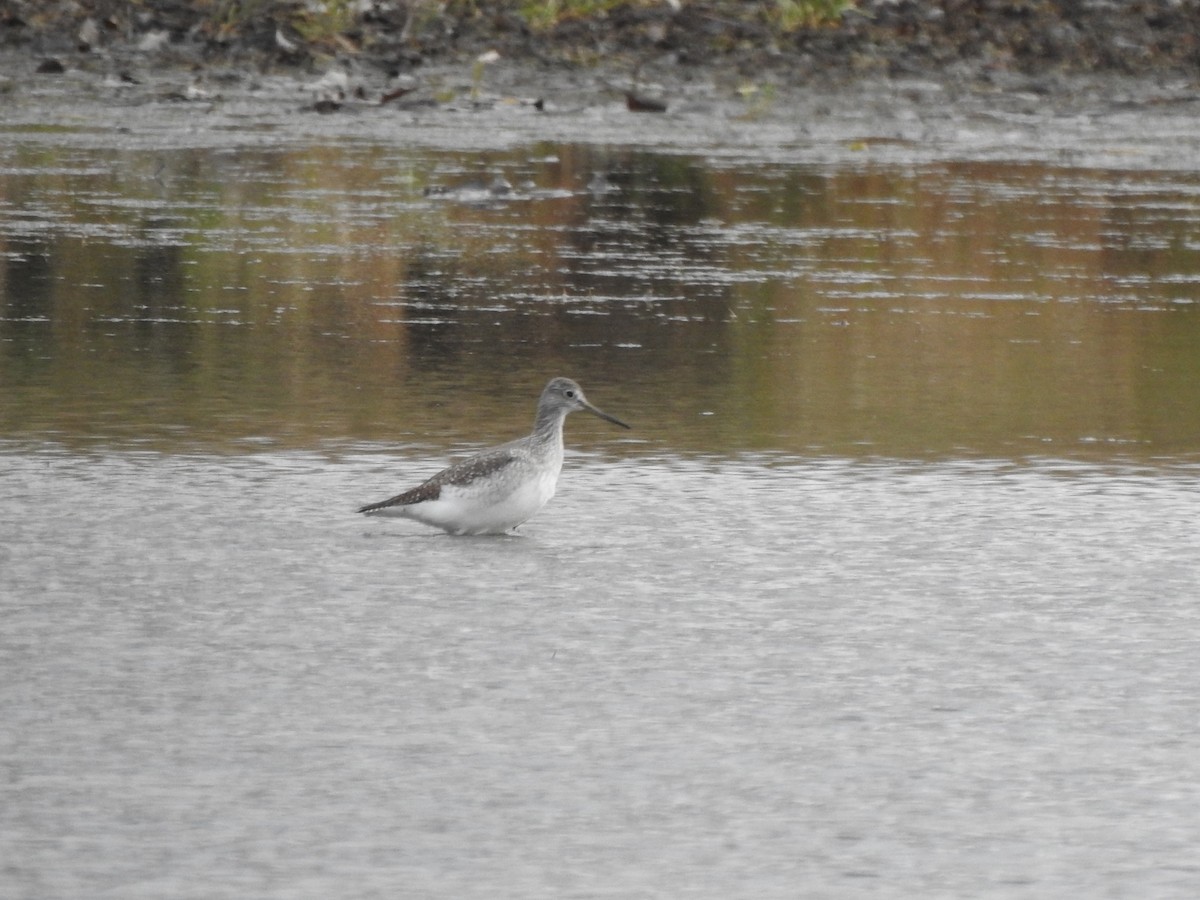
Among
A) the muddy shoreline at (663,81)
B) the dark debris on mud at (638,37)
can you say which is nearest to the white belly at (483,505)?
the muddy shoreline at (663,81)

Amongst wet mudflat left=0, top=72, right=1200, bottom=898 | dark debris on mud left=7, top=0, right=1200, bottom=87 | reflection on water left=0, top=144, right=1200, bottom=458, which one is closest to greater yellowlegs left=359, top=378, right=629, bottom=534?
wet mudflat left=0, top=72, right=1200, bottom=898

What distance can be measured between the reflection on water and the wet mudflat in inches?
1.9

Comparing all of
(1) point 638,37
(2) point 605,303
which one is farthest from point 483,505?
(1) point 638,37

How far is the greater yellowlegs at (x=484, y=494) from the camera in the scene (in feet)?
25.9

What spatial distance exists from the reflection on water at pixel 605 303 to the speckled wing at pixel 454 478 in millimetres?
1607

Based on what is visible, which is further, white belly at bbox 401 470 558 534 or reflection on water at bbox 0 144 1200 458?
reflection on water at bbox 0 144 1200 458

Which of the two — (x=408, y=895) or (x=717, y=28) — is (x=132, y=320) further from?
(x=717, y=28)

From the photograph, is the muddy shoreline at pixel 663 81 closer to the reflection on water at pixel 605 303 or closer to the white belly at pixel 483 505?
the reflection on water at pixel 605 303

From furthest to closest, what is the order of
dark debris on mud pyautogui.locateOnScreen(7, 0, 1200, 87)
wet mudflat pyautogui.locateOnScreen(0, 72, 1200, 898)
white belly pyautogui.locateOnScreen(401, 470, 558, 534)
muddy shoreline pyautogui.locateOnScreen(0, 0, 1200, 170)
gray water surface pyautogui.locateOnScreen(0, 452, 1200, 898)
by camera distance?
dark debris on mud pyautogui.locateOnScreen(7, 0, 1200, 87) < muddy shoreline pyautogui.locateOnScreen(0, 0, 1200, 170) < white belly pyautogui.locateOnScreen(401, 470, 558, 534) < wet mudflat pyautogui.locateOnScreen(0, 72, 1200, 898) < gray water surface pyautogui.locateOnScreen(0, 452, 1200, 898)

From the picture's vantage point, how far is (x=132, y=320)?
12164mm

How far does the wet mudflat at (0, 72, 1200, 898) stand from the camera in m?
5.00

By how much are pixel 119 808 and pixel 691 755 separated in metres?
1.23

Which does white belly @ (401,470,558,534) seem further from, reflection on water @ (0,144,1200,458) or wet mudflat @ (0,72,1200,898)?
reflection on water @ (0,144,1200,458)

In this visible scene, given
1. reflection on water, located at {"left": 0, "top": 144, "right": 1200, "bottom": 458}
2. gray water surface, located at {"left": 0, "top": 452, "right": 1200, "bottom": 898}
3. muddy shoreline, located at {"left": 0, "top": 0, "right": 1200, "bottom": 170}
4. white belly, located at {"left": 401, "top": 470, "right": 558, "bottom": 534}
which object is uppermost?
muddy shoreline, located at {"left": 0, "top": 0, "right": 1200, "bottom": 170}
